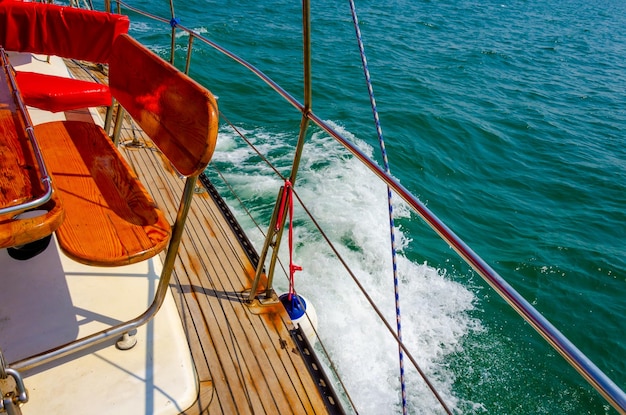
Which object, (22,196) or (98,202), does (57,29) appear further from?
(22,196)

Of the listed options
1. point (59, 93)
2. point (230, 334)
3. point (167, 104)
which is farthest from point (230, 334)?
point (59, 93)

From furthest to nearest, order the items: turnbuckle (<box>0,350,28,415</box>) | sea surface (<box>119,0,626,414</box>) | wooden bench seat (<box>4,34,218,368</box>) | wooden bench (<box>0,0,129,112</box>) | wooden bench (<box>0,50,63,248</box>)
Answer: sea surface (<box>119,0,626,414</box>) → wooden bench (<box>0,0,129,112</box>) → wooden bench seat (<box>4,34,218,368</box>) → turnbuckle (<box>0,350,28,415</box>) → wooden bench (<box>0,50,63,248</box>)

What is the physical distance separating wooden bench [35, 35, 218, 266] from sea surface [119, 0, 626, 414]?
1.22 m

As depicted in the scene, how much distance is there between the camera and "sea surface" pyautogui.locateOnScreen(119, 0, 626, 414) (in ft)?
14.2

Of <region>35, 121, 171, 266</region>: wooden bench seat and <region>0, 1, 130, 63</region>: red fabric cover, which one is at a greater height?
<region>0, 1, 130, 63</region>: red fabric cover

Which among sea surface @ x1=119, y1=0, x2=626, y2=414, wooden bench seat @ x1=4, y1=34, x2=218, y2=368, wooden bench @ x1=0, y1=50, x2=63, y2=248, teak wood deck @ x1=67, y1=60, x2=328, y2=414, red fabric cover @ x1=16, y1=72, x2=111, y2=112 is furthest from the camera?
sea surface @ x1=119, y1=0, x2=626, y2=414

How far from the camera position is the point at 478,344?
459 centimetres

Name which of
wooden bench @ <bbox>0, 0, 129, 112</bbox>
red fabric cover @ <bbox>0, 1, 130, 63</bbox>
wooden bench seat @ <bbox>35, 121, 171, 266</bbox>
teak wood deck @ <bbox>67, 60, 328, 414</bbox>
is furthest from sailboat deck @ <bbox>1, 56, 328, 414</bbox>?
red fabric cover @ <bbox>0, 1, 130, 63</bbox>

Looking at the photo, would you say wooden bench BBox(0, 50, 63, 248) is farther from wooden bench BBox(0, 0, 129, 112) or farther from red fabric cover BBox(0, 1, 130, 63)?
red fabric cover BBox(0, 1, 130, 63)

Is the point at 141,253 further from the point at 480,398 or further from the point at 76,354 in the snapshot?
the point at 480,398

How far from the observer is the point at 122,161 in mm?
1781

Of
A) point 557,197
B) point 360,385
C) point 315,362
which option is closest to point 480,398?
point 360,385

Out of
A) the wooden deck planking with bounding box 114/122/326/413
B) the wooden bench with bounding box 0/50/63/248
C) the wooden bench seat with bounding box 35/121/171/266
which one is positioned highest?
the wooden bench with bounding box 0/50/63/248

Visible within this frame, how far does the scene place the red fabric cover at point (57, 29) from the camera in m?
2.56
